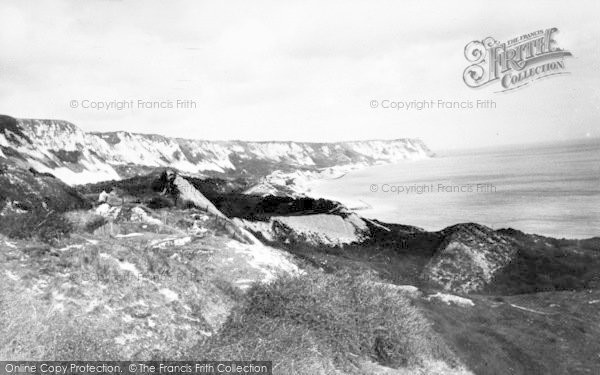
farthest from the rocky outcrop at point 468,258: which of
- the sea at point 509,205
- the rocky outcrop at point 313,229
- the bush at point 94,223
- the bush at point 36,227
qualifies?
the bush at point 36,227

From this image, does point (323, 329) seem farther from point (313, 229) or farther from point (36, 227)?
point (313, 229)

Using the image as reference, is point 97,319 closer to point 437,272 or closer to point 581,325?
point 581,325

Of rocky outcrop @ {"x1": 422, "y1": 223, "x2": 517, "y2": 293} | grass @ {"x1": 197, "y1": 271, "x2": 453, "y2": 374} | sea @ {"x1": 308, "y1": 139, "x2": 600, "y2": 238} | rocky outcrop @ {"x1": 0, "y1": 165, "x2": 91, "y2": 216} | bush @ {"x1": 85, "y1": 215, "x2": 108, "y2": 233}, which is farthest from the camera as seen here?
sea @ {"x1": 308, "y1": 139, "x2": 600, "y2": 238}

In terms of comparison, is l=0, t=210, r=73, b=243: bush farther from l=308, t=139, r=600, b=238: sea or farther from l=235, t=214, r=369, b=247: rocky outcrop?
l=308, t=139, r=600, b=238: sea

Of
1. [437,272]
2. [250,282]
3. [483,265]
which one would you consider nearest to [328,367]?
[250,282]

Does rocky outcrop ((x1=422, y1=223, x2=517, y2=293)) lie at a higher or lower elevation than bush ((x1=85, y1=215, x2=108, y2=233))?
lower

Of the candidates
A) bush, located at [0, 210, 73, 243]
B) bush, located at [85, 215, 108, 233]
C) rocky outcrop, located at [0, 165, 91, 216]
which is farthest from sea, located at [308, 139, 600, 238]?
bush, located at [0, 210, 73, 243]

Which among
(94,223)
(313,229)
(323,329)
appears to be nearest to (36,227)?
(94,223)
